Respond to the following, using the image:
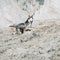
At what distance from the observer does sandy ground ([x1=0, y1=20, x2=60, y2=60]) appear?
6.89m

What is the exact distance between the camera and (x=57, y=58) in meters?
6.45

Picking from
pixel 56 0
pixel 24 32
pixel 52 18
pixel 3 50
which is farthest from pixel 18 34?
pixel 56 0

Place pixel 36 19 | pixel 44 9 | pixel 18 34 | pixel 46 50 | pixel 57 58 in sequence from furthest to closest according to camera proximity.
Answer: pixel 44 9, pixel 36 19, pixel 18 34, pixel 46 50, pixel 57 58

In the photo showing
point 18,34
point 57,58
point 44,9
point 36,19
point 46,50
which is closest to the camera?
point 57,58

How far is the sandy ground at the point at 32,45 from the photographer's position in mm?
6895

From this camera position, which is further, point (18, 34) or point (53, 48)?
point (18, 34)

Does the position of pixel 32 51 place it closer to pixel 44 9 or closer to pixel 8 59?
pixel 8 59

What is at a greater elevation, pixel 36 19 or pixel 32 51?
pixel 32 51

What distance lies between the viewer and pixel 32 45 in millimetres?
8016

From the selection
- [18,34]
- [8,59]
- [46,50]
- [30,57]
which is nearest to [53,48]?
[46,50]

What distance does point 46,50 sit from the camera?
729 centimetres

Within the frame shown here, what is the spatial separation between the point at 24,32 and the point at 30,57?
364 centimetres

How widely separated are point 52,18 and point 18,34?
3484mm

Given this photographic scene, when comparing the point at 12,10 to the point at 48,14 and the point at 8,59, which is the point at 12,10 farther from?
the point at 8,59
